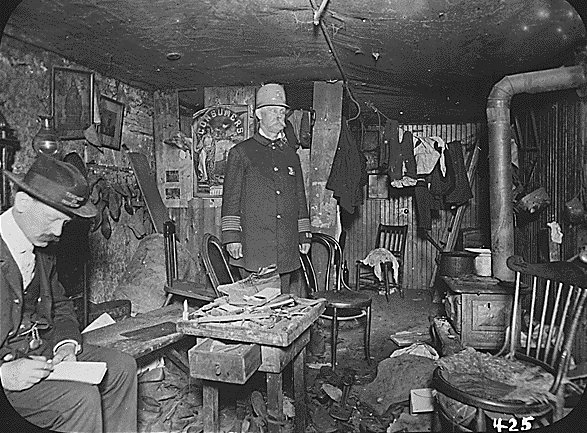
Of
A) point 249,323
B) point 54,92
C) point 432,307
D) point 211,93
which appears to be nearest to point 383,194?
point 432,307

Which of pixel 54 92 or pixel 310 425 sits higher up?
pixel 54 92

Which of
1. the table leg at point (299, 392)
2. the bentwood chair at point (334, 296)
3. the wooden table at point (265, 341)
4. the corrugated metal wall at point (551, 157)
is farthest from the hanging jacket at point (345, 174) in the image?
the wooden table at point (265, 341)

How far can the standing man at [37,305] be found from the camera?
1987 mm

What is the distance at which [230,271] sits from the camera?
3994 millimetres

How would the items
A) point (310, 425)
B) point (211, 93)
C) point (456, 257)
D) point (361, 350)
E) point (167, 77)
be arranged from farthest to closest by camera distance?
1. point (211, 93)
2. point (167, 77)
3. point (361, 350)
4. point (456, 257)
5. point (310, 425)

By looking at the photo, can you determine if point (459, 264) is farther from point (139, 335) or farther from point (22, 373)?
point (22, 373)

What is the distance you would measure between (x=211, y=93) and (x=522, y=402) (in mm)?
4929

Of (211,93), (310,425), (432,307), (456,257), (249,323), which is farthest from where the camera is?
(432,307)

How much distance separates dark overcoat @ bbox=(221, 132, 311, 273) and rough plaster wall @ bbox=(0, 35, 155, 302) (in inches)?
74.9

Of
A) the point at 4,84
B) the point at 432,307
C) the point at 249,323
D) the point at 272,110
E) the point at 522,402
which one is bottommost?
the point at 432,307

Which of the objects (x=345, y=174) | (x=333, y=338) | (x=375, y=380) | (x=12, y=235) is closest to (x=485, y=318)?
(x=375, y=380)

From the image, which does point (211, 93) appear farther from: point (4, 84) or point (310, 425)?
point (310, 425)

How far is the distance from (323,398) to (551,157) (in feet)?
10.8

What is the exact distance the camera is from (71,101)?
4586 mm
